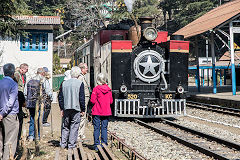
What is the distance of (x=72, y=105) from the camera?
276 inches

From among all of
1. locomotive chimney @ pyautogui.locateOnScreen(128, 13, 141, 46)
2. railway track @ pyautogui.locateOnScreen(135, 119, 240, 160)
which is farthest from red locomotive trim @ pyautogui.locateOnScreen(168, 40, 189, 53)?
railway track @ pyautogui.locateOnScreen(135, 119, 240, 160)

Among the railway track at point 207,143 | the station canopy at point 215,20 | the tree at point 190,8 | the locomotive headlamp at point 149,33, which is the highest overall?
the tree at point 190,8

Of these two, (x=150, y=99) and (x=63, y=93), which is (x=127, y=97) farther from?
(x=63, y=93)

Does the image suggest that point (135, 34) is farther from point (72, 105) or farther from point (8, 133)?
point (8, 133)

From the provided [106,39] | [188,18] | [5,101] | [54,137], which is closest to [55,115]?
[106,39]

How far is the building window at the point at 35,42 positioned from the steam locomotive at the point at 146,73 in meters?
8.56

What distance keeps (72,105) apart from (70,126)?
0.50 metres

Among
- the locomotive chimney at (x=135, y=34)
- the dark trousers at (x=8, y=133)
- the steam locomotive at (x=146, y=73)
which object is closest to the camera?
the dark trousers at (x=8, y=133)

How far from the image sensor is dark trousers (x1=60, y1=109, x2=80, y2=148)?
711 cm

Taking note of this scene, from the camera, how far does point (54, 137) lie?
895 cm

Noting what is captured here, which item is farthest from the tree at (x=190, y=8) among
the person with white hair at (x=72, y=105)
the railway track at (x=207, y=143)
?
the person with white hair at (x=72, y=105)

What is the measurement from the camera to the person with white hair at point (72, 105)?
7031mm

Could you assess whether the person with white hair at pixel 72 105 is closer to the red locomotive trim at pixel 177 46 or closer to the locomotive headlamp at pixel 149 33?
the locomotive headlamp at pixel 149 33

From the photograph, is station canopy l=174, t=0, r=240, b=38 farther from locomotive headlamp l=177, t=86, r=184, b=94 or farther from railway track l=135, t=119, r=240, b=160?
railway track l=135, t=119, r=240, b=160
